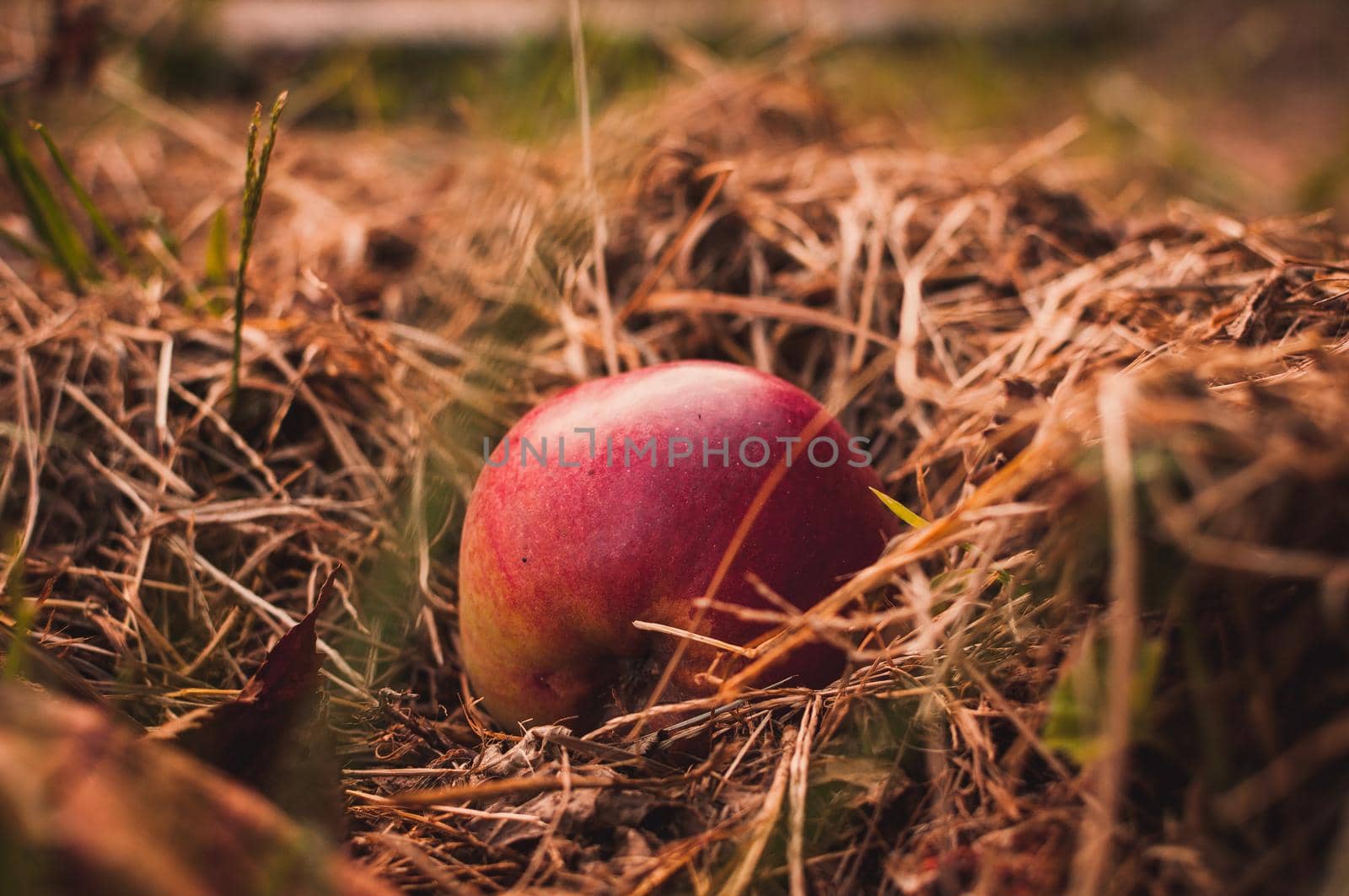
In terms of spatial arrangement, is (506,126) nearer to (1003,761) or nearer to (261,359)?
(261,359)

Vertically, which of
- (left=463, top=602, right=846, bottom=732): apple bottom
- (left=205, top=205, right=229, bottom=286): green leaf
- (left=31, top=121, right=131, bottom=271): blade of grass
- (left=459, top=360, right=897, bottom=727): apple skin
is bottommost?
(left=463, top=602, right=846, bottom=732): apple bottom

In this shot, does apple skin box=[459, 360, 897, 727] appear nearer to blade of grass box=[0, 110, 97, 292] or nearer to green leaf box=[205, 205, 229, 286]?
green leaf box=[205, 205, 229, 286]

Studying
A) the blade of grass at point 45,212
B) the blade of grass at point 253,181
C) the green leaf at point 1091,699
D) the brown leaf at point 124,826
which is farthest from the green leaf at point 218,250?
the green leaf at point 1091,699

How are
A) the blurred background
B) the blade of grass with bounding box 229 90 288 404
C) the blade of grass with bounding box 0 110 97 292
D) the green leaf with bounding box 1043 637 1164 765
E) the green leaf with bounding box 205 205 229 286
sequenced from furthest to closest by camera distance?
the blurred background, the green leaf with bounding box 205 205 229 286, the blade of grass with bounding box 0 110 97 292, the blade of grass with bounding box 229 90 288 404, the green leaf with bounding box 1043 637 1164 765

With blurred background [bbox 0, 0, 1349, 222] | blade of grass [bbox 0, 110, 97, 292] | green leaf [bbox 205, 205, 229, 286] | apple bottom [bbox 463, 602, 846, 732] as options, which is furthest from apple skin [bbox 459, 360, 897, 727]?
blurred background [bbox 0, 0, 1349, 222]

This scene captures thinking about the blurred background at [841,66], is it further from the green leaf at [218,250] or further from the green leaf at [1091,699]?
the green leaf at [1091,699]

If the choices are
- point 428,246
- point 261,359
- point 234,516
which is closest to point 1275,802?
point 234,516

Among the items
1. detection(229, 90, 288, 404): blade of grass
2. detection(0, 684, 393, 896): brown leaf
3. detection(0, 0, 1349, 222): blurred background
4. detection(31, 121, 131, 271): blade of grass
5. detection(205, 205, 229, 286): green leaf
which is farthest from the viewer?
detection(0, 0, 1349, 222): blurred background
